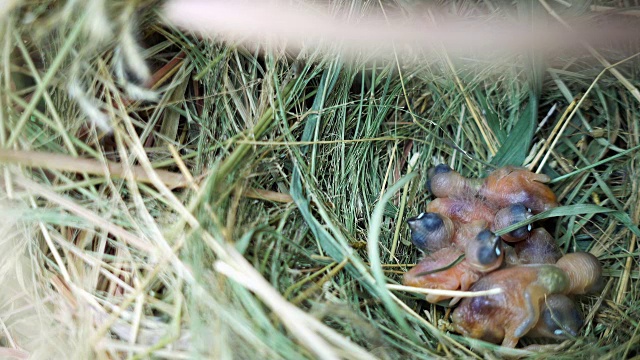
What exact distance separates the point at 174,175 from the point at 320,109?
39cm

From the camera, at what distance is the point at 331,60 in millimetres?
1267

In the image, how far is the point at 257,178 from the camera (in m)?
1.14

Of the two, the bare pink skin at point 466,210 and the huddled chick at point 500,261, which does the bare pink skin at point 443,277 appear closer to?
the huddled chick at point 500,261

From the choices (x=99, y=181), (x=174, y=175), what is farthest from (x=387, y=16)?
(x=99, y=181)

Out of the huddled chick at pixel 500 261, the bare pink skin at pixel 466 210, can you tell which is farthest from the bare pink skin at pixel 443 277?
the bare pink skin at pixel 466 210

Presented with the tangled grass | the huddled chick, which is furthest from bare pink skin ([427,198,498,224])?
the tangled grass

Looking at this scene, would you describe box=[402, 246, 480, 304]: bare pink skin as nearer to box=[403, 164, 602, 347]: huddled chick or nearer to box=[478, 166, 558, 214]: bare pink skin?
box=[403, 164, 602, 347]: huddled chick

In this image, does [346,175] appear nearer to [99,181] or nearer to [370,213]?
[370,213]

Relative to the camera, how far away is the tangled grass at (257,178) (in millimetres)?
936

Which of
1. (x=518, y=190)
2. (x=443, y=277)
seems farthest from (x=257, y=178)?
(x=518, y=190)

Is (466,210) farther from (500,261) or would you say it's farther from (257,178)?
(257,178)

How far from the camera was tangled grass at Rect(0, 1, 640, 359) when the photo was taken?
0.94 metres

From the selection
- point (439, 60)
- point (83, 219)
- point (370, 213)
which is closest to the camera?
point (83, 219)

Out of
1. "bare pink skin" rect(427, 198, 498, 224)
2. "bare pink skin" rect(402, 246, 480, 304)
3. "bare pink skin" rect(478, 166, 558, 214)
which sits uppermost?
"bare pink skin" rect(478, 166, 558, 214)
